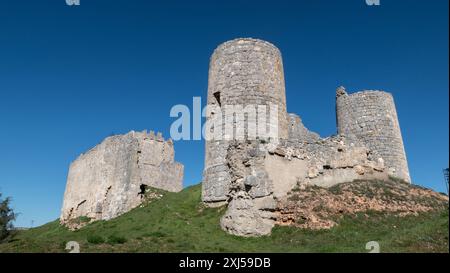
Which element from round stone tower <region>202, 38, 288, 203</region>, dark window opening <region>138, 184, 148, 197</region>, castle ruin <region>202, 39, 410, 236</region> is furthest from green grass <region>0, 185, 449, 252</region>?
dark window opening <region>138, 184, 148, 197</region>

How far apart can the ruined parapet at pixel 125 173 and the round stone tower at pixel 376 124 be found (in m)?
11.9

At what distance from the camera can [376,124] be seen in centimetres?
2348

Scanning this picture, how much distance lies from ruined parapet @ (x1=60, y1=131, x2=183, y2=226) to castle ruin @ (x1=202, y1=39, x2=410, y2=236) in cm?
765

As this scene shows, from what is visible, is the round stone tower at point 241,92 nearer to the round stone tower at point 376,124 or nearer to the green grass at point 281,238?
the green grass at point 281,238

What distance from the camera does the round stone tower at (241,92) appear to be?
17.3m

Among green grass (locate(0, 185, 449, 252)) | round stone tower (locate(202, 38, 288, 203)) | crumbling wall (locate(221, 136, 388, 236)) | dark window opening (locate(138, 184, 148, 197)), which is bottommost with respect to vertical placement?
green grass (locate(0, 185, 449, 252))

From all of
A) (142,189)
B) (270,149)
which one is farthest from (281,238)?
(142,189)

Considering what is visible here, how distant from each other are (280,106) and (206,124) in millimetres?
3707

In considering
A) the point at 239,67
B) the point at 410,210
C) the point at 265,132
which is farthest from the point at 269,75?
the point at 410,210

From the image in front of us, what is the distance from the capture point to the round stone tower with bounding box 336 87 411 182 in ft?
75.4

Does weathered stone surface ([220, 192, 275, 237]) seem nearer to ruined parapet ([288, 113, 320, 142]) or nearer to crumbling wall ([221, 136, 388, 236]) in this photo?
crumbling wall ([221, 136, 388, 236])

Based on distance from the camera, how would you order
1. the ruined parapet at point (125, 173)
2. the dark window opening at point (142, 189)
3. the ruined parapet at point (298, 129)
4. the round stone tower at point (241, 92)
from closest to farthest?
the round stone tower at point (241, 92) < the dark window opening at point (142, 189) < the ruined parapet at point (125, 173) < the ruined parapet at point (298, 129)

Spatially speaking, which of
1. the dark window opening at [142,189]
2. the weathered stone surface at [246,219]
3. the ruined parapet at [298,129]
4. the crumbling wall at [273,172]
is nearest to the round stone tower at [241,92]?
the crumbling wall at [273,172]
